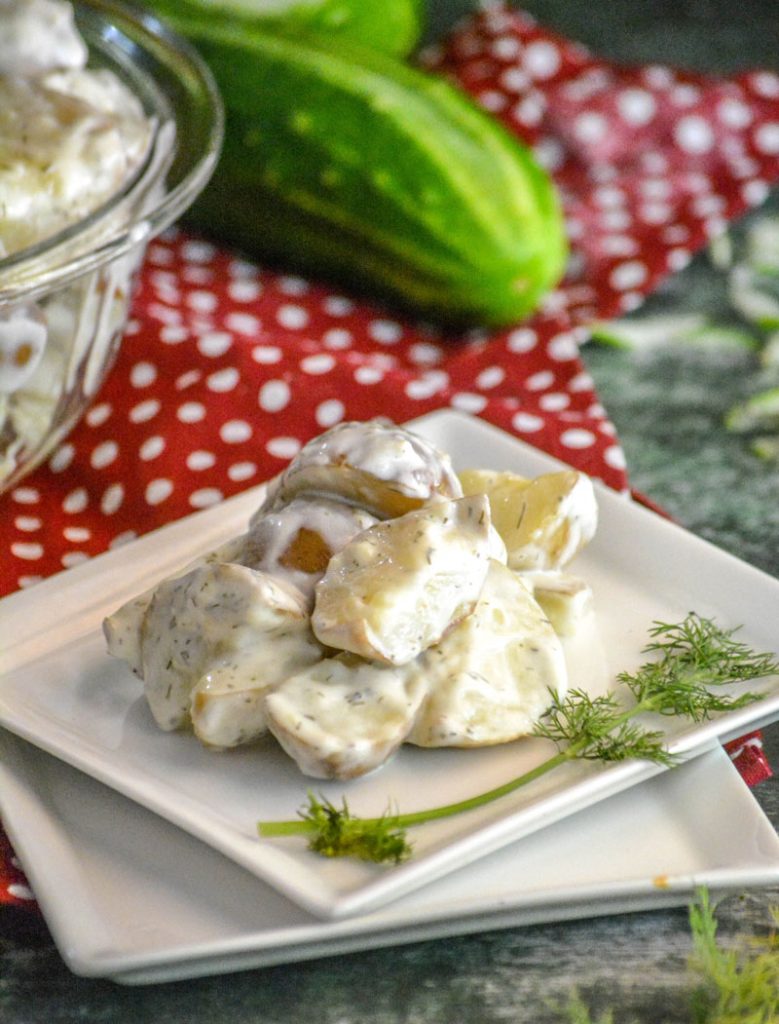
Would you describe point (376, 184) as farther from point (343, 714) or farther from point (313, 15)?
point (343, 714)

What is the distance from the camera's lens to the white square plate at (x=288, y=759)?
0.80 meters

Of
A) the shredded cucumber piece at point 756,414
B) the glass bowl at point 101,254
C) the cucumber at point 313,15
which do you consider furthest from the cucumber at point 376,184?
the glass bowl at point 101,254

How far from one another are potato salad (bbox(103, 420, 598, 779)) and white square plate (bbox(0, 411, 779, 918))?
2 centimetres

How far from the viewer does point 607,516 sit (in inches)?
45.2

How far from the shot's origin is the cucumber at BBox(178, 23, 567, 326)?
1.71 metres

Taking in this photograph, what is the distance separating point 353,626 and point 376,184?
1.01 metres

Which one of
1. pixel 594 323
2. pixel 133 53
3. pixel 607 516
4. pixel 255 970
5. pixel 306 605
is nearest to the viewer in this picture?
pixel 255 970

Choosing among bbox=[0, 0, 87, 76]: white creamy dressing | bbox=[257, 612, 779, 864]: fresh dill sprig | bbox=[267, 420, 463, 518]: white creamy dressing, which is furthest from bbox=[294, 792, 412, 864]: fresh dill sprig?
bbox=[0, 0, 87, 76]: white creamy dressing

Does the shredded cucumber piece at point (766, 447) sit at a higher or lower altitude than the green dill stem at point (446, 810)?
lower

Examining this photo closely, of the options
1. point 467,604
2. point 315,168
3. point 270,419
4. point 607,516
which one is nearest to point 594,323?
point 315,168

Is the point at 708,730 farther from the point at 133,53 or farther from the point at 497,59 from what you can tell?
the point at 497,59

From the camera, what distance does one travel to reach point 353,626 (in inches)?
33.0

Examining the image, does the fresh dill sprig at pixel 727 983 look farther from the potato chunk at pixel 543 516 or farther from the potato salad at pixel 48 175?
the potato salad at pixel 48 175

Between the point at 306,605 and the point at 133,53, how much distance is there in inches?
27.7
